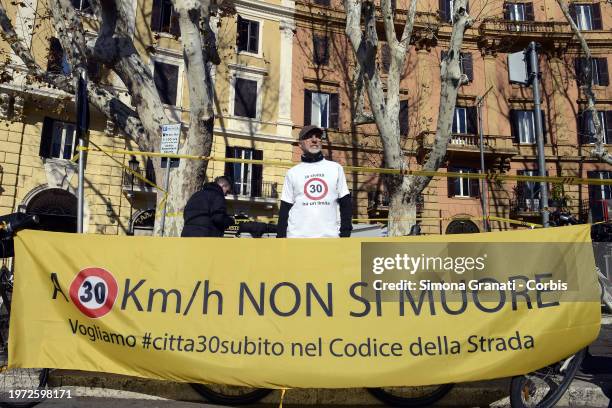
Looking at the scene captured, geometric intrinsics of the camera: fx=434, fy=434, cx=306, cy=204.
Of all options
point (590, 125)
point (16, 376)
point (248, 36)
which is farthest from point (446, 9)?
point (16, 376)

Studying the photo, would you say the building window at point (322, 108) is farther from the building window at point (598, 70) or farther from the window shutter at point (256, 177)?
the building window at point (598, 70)

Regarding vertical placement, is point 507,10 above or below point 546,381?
above

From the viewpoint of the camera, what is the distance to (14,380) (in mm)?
3422

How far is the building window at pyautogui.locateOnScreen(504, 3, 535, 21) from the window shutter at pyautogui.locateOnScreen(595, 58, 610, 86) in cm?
435

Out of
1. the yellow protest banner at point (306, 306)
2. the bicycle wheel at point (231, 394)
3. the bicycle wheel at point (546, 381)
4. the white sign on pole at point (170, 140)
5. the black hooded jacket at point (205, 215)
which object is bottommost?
the bicycle wheel at point (231, 394)

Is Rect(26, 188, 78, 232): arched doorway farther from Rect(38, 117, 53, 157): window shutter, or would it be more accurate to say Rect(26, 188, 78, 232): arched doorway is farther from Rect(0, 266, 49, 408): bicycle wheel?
Rect(0, 266, 49, 408): bicycle wheel

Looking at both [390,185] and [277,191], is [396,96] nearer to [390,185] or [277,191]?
[390,185]

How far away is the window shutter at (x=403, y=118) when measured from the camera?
837 inches

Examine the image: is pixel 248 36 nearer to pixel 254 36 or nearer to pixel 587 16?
pixel 254 36

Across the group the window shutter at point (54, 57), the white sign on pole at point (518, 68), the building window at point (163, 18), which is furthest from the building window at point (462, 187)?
the window shutter at point (54, 57)

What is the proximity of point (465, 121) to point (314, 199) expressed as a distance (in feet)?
68.2

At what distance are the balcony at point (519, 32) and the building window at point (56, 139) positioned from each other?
20.0 meters

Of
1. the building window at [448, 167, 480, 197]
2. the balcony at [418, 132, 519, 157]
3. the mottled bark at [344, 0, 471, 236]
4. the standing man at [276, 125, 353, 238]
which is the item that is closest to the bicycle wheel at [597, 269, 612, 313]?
the standing man at [276, 125, 353, 238]

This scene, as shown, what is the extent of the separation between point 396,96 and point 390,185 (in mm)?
2219
